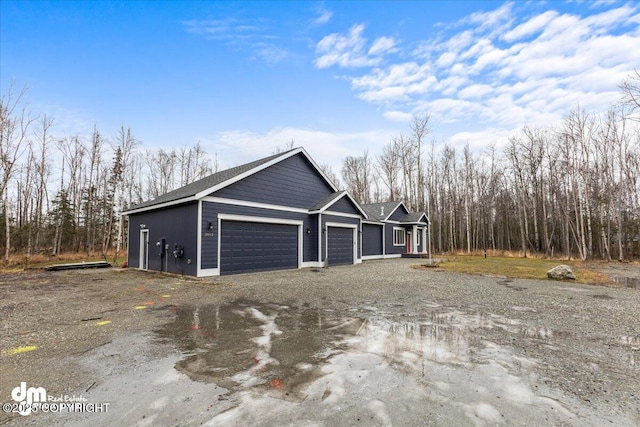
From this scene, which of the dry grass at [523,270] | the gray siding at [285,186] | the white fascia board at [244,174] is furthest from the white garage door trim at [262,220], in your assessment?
the dry grass at [523,270]

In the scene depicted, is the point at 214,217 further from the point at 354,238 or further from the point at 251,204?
the point at 354,238

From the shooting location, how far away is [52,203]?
26.6 metres

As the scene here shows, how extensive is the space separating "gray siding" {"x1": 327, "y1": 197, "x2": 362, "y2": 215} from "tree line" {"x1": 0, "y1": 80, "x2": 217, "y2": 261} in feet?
59.7

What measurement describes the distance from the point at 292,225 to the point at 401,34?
9.76m

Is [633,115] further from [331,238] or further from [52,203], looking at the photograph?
[52,203]

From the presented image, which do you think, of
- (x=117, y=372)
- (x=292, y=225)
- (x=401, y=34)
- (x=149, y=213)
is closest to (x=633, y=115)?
(x=401, y=34)

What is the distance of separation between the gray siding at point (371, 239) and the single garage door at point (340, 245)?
428 cm

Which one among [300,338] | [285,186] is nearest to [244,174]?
[285,186]

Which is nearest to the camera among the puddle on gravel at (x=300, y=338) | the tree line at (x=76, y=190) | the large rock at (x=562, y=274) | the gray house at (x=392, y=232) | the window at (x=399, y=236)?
the puddle on gravel at (x=300, y=338)

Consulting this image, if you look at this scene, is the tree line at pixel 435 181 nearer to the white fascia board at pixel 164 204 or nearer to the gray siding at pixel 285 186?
the gray siding at pixel 285 186

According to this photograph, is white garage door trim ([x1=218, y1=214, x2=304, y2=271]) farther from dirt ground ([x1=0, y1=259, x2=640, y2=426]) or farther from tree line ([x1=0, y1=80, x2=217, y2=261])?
tree line ([x1=0, y1=80, x2=217, y2=261])

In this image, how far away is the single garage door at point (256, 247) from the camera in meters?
12.0

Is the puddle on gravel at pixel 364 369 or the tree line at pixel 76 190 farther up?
the tree line at pixel 76 190

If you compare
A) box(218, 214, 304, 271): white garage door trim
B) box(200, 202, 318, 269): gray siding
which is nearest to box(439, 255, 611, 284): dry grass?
box(218, 214, 304, 271): white garage door trim
